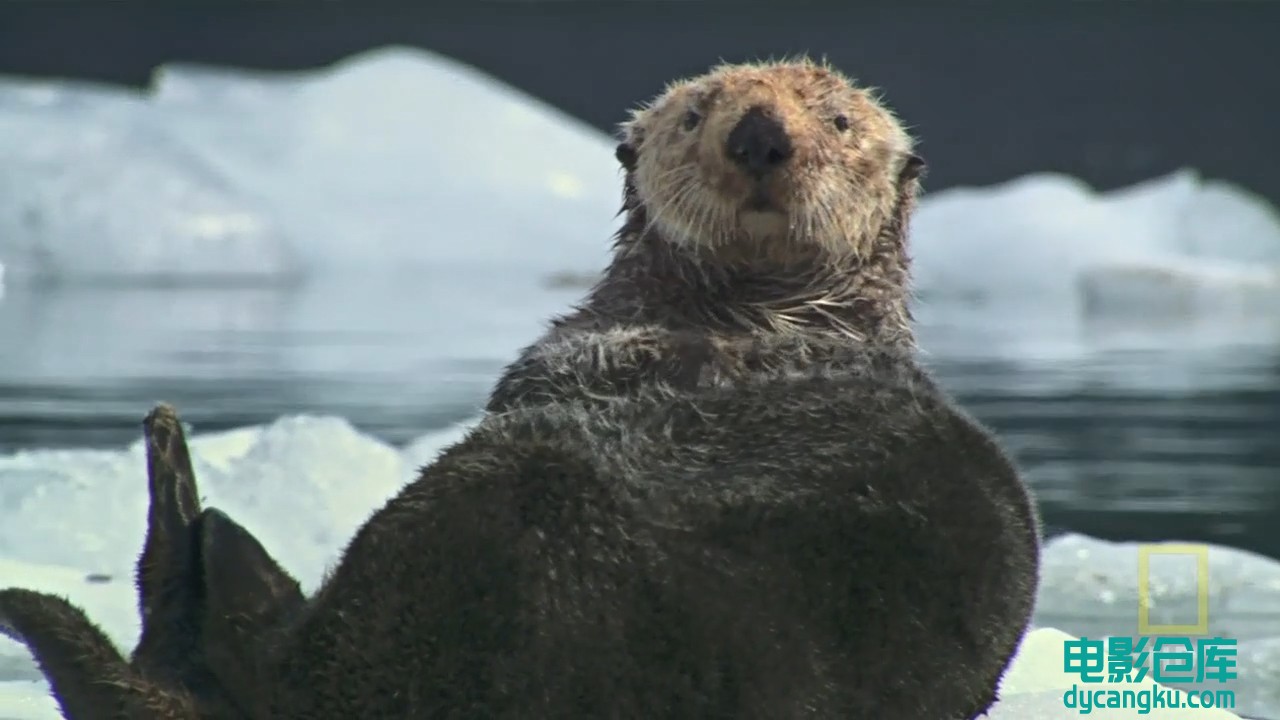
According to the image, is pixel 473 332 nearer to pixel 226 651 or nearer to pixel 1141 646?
pixel 1141 646

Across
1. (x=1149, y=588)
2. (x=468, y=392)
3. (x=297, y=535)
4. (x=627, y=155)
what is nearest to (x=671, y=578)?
(x=627, y=155)

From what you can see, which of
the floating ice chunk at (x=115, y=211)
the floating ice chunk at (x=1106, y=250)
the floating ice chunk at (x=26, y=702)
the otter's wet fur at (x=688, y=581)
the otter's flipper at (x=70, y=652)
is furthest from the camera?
the floating ice chunk at (x=1106, y=250)

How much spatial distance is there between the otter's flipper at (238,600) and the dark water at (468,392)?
6.65 feet

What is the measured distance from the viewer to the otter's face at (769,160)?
2248mm

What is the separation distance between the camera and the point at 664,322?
2.33 metres

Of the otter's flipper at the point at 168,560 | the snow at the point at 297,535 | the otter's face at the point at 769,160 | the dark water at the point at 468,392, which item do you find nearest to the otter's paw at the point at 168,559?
the otter's flipper at the point at 168,560

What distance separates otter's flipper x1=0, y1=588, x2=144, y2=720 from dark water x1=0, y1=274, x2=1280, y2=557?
2104 millimetres

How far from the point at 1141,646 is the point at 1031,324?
43.1 ft

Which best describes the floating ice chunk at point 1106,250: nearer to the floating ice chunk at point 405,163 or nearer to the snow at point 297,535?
the floating ice chunk at point 405,163

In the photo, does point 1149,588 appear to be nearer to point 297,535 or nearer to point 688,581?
point 297,535

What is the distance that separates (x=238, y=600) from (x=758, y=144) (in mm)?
941

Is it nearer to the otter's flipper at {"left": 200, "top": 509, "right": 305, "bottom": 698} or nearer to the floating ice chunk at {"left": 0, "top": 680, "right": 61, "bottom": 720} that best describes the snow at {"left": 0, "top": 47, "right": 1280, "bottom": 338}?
the floating ice chunk at {"left": 0, "top": 680, "right": 61, "bottom": 720}

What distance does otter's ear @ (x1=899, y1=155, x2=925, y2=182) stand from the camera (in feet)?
8.74

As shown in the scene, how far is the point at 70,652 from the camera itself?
1.84 meters
